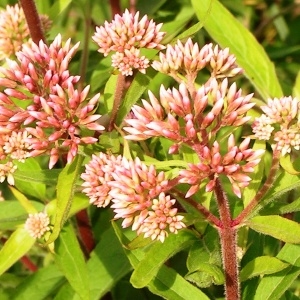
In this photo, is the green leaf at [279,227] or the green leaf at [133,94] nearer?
the green leaf at [279,227]

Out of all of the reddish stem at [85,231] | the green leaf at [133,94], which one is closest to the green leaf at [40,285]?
the reddish stem at [85,231]

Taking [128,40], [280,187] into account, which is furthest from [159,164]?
[128,40]

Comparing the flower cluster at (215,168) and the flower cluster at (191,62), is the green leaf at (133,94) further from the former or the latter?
the flower cluster at (215,168)

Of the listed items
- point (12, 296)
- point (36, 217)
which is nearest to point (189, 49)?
point (36, 217)

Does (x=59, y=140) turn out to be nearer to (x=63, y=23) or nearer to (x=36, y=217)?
(x=36, y=217)

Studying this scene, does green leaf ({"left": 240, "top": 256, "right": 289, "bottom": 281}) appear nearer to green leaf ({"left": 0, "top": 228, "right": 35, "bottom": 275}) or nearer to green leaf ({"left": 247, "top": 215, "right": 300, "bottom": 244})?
green leaf ({"left": 247, "top": 215, "right": 300, "bottom": 244})

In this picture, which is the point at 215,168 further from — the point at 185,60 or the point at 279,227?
the point at 185,60

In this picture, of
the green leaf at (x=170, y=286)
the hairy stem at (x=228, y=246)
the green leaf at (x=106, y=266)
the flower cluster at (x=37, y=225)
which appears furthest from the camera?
the green leaf at (x=106, y=266)
